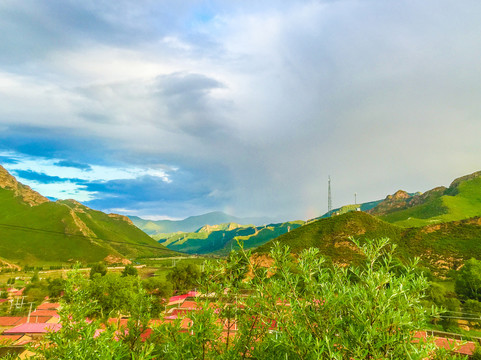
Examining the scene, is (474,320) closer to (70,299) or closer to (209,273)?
(209,273)

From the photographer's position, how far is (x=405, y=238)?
3627 inches

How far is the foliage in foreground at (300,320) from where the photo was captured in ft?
17.1

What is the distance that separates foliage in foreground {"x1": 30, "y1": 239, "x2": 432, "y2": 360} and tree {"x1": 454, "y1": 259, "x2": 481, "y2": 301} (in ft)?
177

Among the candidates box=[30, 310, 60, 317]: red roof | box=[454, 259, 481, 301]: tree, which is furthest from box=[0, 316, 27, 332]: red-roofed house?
box=[454, 259, 481, 301]: tree

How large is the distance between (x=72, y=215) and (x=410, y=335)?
764 ft

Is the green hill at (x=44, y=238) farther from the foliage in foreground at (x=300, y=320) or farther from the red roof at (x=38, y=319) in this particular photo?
the foliage in foreground at (x=300, y=320)

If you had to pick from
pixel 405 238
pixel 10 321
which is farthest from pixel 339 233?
pixel 10 321

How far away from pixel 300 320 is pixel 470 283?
5702 centimetres

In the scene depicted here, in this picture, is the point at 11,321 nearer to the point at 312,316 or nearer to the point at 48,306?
the point at 48,306

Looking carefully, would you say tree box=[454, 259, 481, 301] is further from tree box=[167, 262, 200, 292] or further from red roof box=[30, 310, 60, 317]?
red roof box=[30, 310, 60, 317]

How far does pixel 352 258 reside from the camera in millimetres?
85062

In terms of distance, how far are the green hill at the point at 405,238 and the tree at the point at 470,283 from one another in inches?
884

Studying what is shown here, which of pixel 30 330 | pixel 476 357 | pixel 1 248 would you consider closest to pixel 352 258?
pixel 476 357

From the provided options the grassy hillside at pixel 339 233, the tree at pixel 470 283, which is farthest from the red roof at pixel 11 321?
the tree at pixel 470 283
